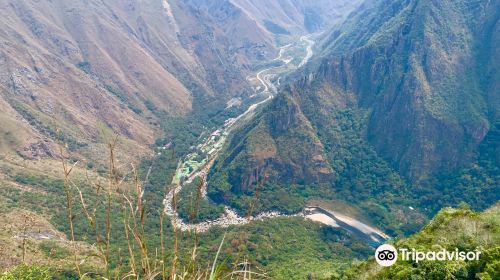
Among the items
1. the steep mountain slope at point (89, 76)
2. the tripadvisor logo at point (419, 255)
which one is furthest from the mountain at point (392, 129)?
the tripadvisor logo at point (419, 255)

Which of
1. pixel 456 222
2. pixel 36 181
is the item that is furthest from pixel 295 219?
pixel 456 222

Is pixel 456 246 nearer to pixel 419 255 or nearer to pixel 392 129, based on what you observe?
pixel 419 255

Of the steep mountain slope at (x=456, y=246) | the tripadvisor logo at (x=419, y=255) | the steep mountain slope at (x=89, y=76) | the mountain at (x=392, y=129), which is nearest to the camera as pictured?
the tripadvisor logo at (x=419, y=255)

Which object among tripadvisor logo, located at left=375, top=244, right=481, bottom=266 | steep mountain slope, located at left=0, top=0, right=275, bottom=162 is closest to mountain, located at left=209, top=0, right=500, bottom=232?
steep mountain slope, located at left=0, top=0, right=275, bottom=162

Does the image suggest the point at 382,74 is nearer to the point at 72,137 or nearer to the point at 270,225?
the point at 270,225

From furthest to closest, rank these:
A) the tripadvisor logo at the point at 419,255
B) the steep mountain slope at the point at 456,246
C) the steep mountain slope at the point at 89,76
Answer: the steep mountain slope at the point at 89,76 → the steep mountain slope at the point at 456,246 → the tripadvisor logo at the point at 419,255

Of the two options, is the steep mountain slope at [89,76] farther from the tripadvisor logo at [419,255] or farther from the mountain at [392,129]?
the tripadvisor logo at [419,255]
